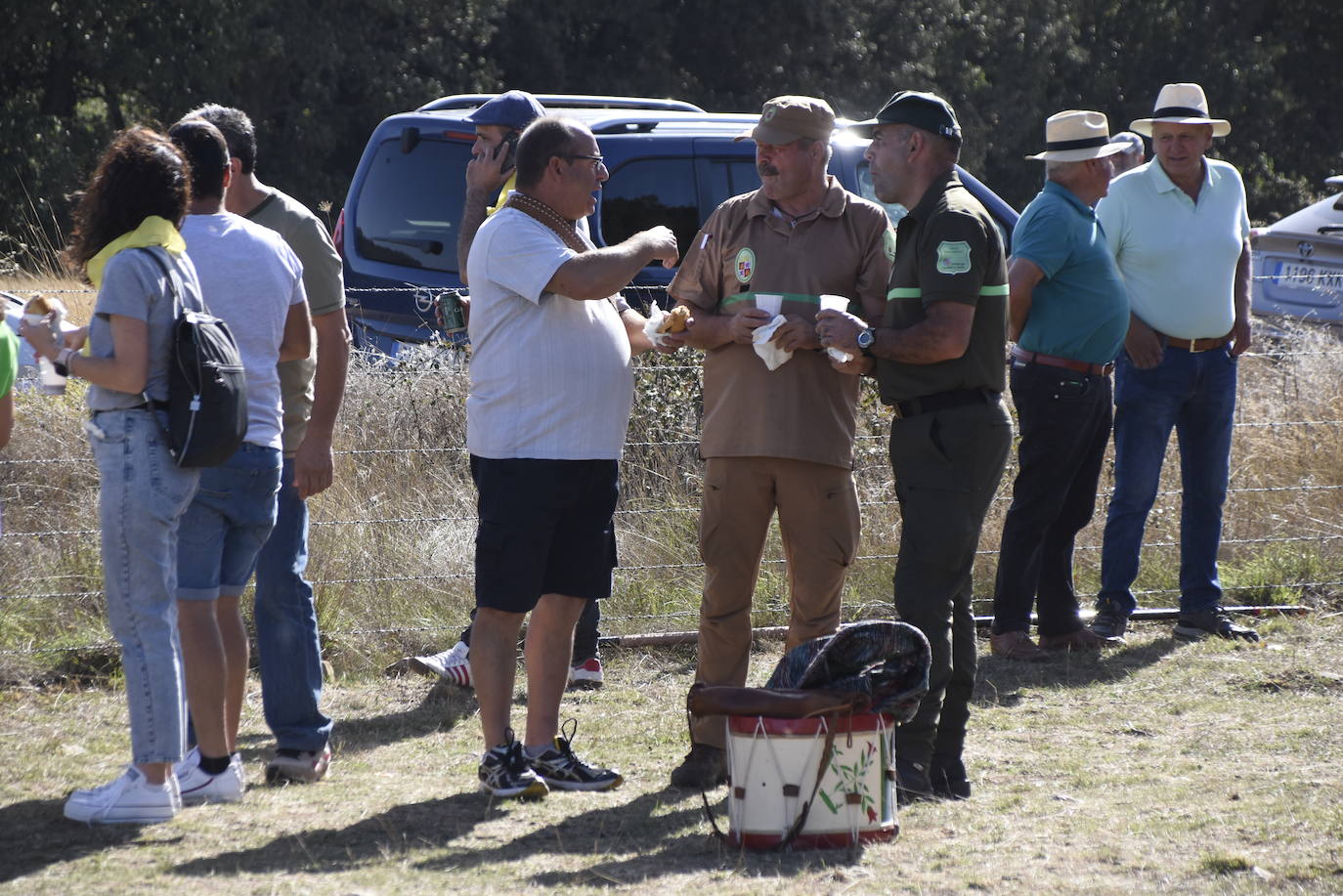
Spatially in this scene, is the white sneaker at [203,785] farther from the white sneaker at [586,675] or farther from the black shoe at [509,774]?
the white sneaker at [586,675]

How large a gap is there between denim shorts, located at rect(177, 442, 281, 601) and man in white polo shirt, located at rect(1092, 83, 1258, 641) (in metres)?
3.63

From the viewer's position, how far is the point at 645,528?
22.9 feet

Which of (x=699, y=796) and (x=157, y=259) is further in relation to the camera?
(x=699, y=796)

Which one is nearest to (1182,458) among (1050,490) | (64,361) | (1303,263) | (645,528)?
(1050,490)

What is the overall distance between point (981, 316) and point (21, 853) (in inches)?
113

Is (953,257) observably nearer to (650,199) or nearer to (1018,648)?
(1018,648)

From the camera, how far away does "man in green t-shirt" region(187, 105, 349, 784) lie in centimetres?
455

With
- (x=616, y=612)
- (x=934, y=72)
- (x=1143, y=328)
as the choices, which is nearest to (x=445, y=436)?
(x=616, y=612)

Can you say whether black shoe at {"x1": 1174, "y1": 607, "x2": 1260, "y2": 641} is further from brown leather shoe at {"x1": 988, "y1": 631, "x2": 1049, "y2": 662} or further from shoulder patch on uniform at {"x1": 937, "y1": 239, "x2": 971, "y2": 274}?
shoulder patch on uniform at {"x1": 937, "y1": 239, "x2": 971, "y2": 274}

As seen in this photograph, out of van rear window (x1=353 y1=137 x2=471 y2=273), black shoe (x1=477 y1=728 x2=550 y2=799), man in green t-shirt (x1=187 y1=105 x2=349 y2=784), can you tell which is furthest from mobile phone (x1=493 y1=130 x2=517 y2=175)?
van rear window (x1=353 y1=137 x2=471 y2=273)

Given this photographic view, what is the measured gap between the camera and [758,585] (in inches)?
→ 265

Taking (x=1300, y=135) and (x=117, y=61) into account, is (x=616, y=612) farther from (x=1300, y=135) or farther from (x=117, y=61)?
(x=1300, y=135)

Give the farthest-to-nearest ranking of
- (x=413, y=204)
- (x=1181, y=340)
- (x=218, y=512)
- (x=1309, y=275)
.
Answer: (x=1309, y=275) → (x=413, y=204) → (x=1181, y=340) → (x=218, y=512)

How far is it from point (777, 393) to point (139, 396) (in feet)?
5.80
